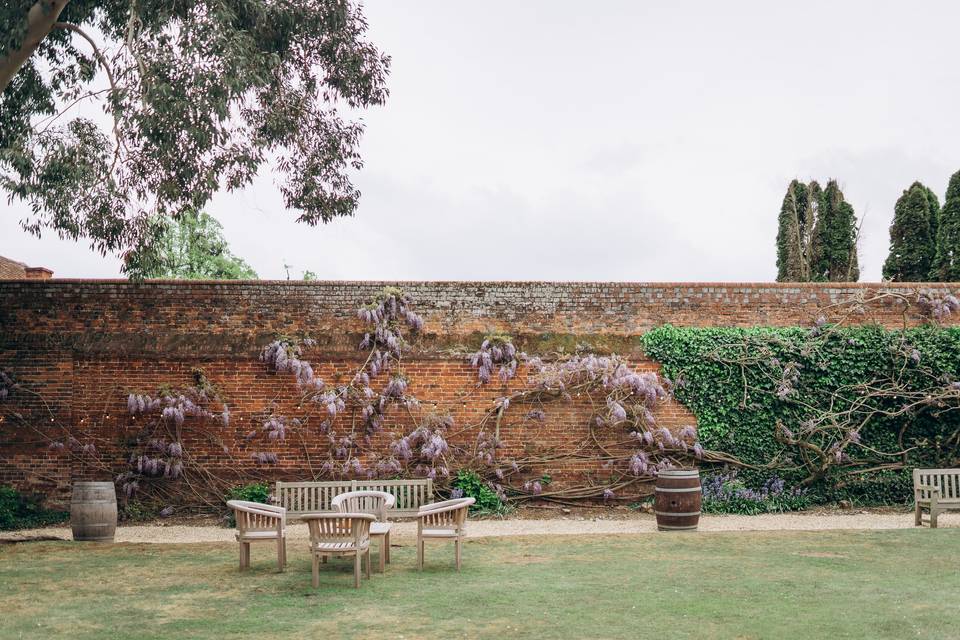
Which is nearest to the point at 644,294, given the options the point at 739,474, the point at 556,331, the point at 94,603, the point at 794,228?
the point at 556,331

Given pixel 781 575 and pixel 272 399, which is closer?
pixel 781 575

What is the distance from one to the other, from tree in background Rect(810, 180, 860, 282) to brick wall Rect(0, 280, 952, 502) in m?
9.69

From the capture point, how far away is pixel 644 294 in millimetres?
12891

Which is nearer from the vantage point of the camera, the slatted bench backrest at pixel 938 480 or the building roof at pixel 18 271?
the slatted bench backrest at pixel 938 480

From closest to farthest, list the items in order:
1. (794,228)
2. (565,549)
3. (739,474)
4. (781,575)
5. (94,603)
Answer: (94,603) → (781,575) → (565,549) → (739,474) → (794,228)

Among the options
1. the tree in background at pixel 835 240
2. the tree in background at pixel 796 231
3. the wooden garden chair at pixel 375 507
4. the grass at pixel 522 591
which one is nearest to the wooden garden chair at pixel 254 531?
the grass at pixel 522 591

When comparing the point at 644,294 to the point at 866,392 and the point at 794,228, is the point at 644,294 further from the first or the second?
the point at 794,228

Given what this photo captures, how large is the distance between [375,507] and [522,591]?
10.0ft

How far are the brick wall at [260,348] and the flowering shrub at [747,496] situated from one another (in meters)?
0.95

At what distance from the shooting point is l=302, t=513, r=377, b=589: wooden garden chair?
744 cm

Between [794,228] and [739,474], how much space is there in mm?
13084

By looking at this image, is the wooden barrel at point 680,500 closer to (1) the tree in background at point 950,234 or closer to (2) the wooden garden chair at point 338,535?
(2) the wooden garden chair at point 338,535

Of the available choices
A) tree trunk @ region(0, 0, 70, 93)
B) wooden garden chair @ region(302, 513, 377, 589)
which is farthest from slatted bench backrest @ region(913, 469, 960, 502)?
tree trunk @ region(0, 0, 70, 93)

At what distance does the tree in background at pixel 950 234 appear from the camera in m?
18.0
